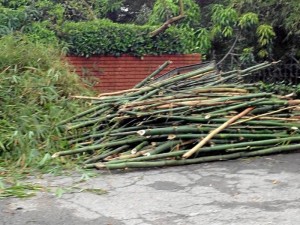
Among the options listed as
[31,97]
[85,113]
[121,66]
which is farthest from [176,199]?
[121,66]

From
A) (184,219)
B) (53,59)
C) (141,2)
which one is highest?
(141,2)

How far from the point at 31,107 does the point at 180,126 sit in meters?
2.04

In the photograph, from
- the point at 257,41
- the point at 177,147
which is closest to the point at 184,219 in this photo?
the point at 177,147

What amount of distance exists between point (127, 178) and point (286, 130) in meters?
2.47

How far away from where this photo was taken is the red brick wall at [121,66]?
1329 cm

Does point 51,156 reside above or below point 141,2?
below

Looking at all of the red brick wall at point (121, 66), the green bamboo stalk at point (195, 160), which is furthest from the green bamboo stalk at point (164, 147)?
the red brick wall at point (121, 66)

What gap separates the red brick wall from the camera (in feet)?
43.6

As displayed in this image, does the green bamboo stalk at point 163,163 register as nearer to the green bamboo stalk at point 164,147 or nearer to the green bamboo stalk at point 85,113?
the green bamboo stalk at point 164,147

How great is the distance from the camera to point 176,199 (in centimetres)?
621

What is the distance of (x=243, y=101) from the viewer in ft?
26.9

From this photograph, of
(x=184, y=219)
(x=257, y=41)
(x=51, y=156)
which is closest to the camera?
(x=184, y=219)

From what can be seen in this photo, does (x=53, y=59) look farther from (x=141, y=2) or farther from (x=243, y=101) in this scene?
(x=141, y=2)

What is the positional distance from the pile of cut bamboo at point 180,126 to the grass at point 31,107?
0.89 feet
